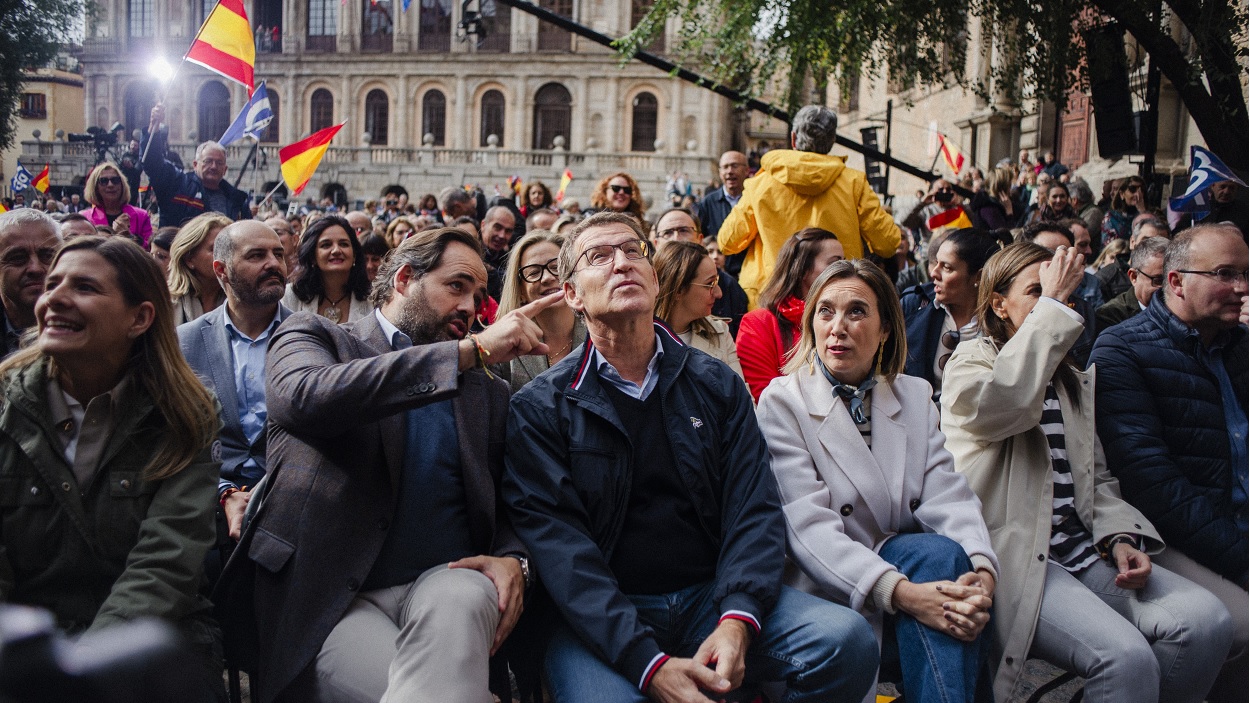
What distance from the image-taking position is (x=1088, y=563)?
3.54 metres

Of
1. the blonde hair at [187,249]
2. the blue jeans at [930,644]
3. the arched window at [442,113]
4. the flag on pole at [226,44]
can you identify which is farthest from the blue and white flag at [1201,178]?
the arched window at [442,113]

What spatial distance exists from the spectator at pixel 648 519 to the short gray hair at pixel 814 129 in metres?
3.30

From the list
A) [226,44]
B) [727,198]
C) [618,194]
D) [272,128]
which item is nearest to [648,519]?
[618,194]

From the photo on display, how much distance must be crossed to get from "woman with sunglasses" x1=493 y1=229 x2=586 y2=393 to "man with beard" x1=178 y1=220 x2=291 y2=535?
1006 mm

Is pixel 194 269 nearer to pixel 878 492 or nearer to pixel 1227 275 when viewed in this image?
pixel 878 492

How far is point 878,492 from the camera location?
333 cm

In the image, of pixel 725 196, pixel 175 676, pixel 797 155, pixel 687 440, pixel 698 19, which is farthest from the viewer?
pixel 698 19

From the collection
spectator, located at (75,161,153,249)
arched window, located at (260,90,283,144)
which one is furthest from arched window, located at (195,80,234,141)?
spectator, located at (75,161,153,249)

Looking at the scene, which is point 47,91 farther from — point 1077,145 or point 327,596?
point 327,596

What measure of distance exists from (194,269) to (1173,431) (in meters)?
4.46

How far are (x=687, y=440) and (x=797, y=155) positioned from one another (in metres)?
3.64

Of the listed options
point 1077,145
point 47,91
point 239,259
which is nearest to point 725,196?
point 239,259

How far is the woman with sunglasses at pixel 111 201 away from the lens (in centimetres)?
773

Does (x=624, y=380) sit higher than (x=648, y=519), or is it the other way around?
(x=624, y=380)
